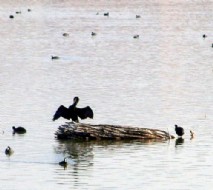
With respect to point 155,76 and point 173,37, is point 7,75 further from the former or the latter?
point 173,37

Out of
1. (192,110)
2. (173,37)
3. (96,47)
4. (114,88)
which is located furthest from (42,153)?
(173,37)

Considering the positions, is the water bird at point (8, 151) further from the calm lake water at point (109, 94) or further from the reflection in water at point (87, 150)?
the reflection in water at point (87, 150)

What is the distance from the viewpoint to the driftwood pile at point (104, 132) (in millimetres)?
36688

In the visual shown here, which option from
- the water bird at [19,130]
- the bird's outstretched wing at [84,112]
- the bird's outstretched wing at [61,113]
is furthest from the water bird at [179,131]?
the water bird at [19,130]

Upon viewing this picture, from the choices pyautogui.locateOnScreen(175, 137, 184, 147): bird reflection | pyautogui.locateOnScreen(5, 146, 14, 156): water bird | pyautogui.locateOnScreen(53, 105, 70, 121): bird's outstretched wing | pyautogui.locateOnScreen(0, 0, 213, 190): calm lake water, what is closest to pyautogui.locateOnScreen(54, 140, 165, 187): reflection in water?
pyautogui.locateOnScreen(0, 0, 213, 190): calm lake water

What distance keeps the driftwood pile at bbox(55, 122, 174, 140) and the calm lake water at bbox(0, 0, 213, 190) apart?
0.87ft

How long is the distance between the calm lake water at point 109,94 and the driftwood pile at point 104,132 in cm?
26

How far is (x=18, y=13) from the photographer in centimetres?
9962

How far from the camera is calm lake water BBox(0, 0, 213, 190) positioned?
32.0 m

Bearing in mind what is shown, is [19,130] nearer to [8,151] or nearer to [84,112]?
[84,112]

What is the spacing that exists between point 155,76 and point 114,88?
16.9 ft

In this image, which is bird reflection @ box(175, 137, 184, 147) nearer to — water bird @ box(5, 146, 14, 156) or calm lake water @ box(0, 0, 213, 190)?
calm lake water @ box(0, 0, 213, 190)

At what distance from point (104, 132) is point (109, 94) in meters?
11.4

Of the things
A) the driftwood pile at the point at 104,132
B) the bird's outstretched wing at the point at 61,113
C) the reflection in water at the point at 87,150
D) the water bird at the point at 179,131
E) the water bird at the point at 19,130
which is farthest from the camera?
the water bird at the point at 19,130
